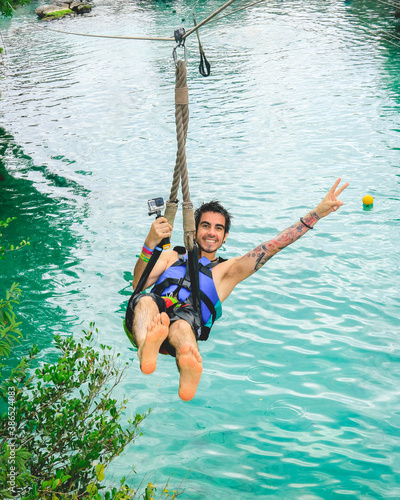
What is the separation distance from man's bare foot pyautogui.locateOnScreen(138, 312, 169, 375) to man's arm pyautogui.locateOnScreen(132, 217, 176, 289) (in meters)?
0.68

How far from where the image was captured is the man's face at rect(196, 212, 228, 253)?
431 cm

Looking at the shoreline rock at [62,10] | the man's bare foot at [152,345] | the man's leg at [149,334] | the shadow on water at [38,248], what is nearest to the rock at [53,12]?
the shoreline rock at [62,10]

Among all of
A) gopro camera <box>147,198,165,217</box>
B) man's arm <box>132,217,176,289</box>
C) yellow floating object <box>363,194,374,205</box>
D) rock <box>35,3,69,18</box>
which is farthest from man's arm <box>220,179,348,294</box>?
rock <box>35,3,69,18</box>

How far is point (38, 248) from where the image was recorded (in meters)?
7.23

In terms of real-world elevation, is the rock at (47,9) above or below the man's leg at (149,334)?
above

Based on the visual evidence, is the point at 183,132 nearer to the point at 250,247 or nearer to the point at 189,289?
the point at 189,289

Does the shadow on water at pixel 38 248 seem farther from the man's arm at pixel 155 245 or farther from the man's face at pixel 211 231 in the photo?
the man's face at pixel 211 231

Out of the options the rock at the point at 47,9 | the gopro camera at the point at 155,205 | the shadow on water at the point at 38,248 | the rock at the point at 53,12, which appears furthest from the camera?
the rock at the point at 47,9

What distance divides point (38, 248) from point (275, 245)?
167 inches

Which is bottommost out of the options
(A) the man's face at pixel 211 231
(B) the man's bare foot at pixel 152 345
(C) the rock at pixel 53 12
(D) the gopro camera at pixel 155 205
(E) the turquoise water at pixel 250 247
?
(E) the turquoise water at pixel 250 247

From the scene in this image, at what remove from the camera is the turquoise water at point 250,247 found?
401 centimetres

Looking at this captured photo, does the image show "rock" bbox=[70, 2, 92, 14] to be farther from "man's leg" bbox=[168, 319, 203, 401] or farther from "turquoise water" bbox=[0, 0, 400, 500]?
"man's leg" bbox=[168, 319, 203, 401]

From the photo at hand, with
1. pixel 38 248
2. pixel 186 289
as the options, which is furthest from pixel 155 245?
pixel 38 248

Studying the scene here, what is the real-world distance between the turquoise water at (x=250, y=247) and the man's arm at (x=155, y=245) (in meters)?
1.23
